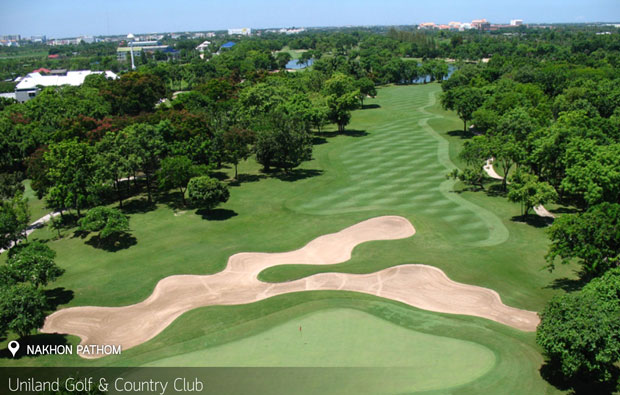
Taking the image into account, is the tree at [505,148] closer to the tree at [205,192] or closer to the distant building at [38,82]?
the tree at [205,192]

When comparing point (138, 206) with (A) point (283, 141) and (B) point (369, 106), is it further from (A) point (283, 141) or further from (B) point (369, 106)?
(B) point (369, 106)

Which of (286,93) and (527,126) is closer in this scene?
(527,126)

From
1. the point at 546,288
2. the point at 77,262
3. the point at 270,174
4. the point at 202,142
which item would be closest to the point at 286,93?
the point at 270,174

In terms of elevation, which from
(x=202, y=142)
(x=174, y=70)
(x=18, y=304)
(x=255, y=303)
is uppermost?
(x=174, y=70)

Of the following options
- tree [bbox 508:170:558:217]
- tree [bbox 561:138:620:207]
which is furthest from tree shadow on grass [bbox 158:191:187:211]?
tree [bbox 561:138:620:207]

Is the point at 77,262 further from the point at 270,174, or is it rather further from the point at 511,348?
the point at 511,348

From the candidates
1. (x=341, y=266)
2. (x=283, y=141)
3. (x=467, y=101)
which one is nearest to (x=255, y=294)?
(x=341, y=266)

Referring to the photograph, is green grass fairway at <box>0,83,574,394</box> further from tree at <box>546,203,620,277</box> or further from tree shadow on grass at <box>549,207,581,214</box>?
tree shadow on grass at <box>549,207,581,214</box>
